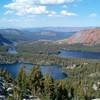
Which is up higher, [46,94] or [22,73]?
[22,73]

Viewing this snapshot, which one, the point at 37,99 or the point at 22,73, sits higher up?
the point at 22,73

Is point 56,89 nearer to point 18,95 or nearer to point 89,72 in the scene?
point 18,95

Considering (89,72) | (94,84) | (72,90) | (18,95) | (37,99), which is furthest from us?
(89,72)

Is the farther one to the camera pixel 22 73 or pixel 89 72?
pixel 89 72

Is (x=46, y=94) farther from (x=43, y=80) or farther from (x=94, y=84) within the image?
(x=94, y=84)

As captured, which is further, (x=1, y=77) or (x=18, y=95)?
(x=1, y=77)

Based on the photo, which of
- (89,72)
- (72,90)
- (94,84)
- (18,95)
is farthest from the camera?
(89,72)

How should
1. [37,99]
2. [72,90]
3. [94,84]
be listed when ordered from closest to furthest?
1. [37,99]
2. [72,90]
3. [94,84]

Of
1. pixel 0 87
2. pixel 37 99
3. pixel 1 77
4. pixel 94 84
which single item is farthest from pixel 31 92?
pixel 94 84

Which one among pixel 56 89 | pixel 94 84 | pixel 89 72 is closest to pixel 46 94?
pixel 56 89

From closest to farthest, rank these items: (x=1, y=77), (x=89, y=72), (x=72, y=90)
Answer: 1. (x=72, y=90)
2. (x=1, y=77)
3. (x=89, y=72)
